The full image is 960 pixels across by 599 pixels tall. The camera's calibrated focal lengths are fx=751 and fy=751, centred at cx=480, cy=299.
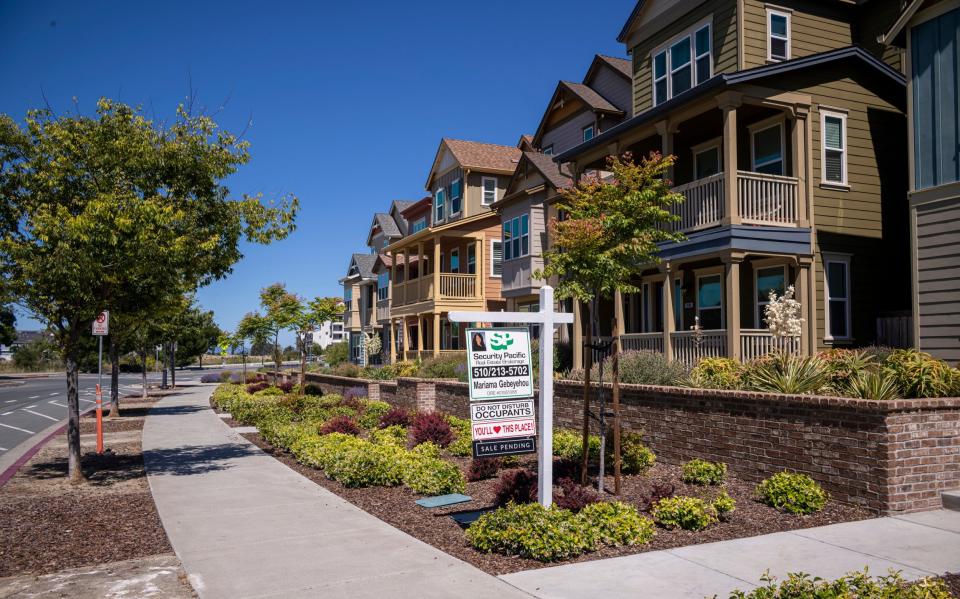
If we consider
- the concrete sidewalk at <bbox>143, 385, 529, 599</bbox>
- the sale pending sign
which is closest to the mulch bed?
the concrete sidewalk at <bbox>143, 385, 529, 599</bbox>

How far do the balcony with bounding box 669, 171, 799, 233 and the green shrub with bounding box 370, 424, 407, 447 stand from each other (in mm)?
7484

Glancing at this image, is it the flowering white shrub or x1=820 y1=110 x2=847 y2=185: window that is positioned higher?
x1=820 y1=110 x2=847 y2=185: window

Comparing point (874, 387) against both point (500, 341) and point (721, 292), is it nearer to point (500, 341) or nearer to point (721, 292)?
point (500, 341)

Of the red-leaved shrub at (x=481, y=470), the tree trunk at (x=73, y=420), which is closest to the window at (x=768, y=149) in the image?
the red-leaved shrub at (x=481, y=470)

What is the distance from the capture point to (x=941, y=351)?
1350 centimetres

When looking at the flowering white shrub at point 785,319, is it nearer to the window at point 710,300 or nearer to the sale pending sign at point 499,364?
the window at point 710,300

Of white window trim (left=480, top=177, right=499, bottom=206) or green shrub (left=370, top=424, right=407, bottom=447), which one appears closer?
green shrub (left=370, top=424, right=407, bottom=447)

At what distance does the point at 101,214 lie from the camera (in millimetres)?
10648

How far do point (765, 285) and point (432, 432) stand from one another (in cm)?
913

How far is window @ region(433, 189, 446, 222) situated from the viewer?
38250 mm

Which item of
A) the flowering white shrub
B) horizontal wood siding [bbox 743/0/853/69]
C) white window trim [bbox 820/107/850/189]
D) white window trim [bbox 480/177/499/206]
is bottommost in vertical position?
the flowering white shrub

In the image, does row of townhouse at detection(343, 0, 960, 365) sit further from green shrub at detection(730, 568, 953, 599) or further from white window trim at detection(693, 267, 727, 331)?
green shrub at detection(730, 568, 953, 599)

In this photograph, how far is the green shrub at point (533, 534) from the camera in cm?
720

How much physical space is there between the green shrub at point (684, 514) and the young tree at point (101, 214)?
780 cm
